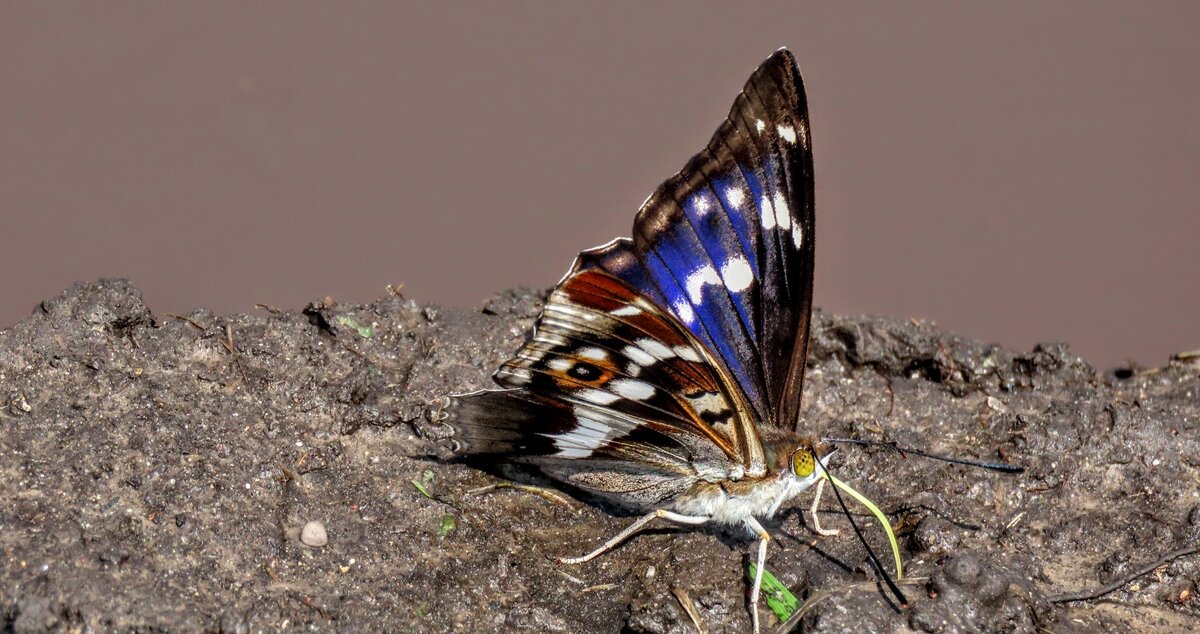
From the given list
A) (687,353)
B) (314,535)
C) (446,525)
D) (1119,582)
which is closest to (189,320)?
(314,535)

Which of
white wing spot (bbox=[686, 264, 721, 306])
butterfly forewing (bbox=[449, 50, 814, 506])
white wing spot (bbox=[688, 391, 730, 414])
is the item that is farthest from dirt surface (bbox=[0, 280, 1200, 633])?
white wing spot (bbox=[686, 264, 721, 306])

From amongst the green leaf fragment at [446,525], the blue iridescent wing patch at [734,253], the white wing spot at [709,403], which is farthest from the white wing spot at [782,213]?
the green leaf fragment at [446,525]

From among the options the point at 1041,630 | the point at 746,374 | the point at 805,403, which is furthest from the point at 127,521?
the point at 1041,630

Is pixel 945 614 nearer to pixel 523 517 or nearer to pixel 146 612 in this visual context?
pixel 523 517

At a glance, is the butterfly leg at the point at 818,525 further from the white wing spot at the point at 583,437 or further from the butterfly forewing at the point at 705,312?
the white wing spot at the point at 583,437

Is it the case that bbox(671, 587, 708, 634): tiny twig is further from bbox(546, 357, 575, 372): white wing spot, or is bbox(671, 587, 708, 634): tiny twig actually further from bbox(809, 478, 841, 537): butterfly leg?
bbox(546, 357, 575, 372): white wing spot

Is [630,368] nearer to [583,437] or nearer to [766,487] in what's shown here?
[583,437]
